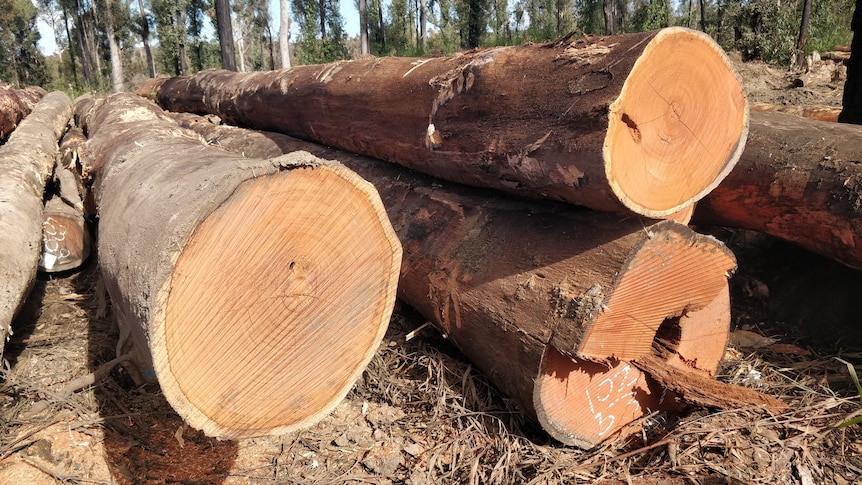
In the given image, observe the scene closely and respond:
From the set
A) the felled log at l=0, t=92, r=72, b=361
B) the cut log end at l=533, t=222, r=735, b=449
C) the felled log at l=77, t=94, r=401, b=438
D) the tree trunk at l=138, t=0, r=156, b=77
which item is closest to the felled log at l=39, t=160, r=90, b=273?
the felled log at l=0, t=92, r=72, b=361

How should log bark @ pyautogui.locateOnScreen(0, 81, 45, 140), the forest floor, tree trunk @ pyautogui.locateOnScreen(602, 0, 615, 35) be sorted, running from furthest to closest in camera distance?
1. tree trunk @ pyautogui.locateOnScreen(602, 0, 615, 35)
2. log bark @ pyautogui.locateOnScreen(0, 81, 45, 140)
3. the forest floor

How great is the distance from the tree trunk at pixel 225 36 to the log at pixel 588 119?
9930 millimetres

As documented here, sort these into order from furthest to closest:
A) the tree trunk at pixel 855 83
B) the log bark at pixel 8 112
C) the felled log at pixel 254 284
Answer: the log bark at pixel 8 112 → the tree trunk at pixel 855 83 → the felled log at pixel 254 284

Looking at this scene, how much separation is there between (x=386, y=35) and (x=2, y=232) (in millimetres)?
34597

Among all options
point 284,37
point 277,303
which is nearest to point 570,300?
→ point 277,303

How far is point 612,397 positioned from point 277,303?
59.0 inches

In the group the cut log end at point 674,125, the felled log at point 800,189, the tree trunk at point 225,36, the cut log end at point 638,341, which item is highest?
the tree trunk at point 225,36

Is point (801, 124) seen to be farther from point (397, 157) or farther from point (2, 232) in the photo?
point (2, 232)

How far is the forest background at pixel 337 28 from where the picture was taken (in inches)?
559

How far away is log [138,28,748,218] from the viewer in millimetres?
1747

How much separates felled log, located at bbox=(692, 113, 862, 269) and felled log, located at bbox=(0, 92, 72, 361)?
11.7ft

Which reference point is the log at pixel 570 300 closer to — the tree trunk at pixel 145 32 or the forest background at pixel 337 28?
the forest background at pixel 337 28

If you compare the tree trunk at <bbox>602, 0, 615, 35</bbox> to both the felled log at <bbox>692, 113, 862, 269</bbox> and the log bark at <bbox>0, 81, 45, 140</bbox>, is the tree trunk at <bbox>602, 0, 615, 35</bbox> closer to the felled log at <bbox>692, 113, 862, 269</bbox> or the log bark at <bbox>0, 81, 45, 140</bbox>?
the felled log at <bbox>692, 113, 862, 269</bbox>

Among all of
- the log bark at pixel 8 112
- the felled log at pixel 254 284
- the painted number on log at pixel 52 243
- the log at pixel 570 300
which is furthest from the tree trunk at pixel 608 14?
the felled log at pixel 254 284
